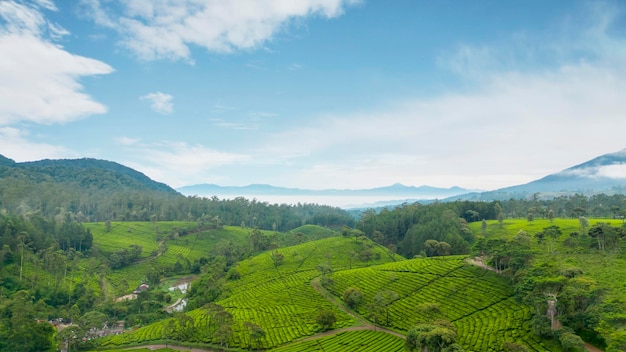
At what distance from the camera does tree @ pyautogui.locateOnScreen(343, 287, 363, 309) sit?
64.2m

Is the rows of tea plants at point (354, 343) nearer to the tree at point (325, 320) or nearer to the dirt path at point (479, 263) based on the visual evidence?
the tree at point (325, 320)

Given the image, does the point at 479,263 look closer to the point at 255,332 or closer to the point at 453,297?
the point at 453,297

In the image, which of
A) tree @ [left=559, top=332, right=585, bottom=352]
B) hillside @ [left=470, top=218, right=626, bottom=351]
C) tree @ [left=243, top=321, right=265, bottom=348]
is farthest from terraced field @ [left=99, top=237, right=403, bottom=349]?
tree @ [left=559, top=332, right=585, bottom=352]

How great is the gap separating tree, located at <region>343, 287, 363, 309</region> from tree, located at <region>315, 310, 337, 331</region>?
7.77 m

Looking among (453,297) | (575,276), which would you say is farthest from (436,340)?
(453,297)

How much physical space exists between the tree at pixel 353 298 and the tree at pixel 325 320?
306 inches

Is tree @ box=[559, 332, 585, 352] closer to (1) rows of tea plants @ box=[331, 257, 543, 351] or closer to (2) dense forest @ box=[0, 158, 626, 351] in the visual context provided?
(2) dense forest @ box=[0, 158, 626, 351]

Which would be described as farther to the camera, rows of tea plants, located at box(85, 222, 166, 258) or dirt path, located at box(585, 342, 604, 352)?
rows of tea plants, located at box(85, 222, 166, 258)

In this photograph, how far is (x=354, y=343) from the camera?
51.9 m

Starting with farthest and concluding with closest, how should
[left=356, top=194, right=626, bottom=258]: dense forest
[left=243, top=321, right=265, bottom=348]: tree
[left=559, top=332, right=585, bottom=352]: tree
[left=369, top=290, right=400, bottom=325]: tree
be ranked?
[left=356, top=194, right=626, bottom=258]: dense forest → [left=369, top=290, right=400, bottom=325]: tree → [left=243, top=321, right=265, bottom=348]: tree → [left=559, top=332, right=585, bottom=352]: tree

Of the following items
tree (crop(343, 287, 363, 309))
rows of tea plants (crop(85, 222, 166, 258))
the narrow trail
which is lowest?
the narrow trail

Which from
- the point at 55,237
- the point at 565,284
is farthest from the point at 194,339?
the point at 55,237

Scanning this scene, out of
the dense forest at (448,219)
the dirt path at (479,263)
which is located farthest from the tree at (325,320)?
the dense forest at (448,219)

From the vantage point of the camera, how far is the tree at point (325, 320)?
56656 millimetres
